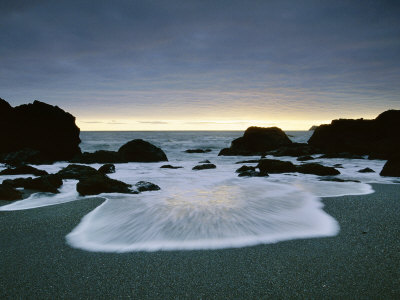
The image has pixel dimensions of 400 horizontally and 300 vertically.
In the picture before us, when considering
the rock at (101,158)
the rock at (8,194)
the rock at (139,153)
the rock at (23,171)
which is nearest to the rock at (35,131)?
the rock at (101,158)

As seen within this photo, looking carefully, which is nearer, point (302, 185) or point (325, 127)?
point (302, 185)

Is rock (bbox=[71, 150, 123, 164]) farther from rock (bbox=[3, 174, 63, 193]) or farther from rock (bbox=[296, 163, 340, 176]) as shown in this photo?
rock (bbox=[296, 163, 340, 176])

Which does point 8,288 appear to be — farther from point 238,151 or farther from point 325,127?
point 325,127

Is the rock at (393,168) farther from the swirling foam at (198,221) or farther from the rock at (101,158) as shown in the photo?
the rock at (101,158)

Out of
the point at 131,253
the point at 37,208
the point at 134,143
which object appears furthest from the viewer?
the point at 134,143

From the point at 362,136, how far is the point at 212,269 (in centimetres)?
2222

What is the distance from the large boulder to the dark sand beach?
643 inches

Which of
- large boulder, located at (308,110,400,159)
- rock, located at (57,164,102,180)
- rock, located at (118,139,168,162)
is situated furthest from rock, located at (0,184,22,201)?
large boulder, located at (308,110,400,159)

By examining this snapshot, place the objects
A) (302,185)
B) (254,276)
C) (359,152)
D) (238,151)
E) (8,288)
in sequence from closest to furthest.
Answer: (8,288), (254,276), (302,185), (359,152), (238,151)

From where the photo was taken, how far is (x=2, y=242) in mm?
3189

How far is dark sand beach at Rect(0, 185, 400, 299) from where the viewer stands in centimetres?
215

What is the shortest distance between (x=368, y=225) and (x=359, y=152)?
63.2 ft

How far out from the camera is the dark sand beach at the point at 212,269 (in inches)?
84.5

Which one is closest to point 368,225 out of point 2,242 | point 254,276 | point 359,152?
point 254,276
